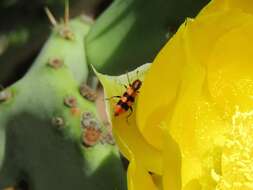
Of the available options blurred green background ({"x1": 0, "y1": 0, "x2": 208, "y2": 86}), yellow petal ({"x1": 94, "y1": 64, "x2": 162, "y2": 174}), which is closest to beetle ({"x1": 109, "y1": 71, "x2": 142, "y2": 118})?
yellow petal ({"x1": 94, "y1": 64, "x2": 162, "y2": 174})

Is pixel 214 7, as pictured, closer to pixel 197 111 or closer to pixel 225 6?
pixel 225 6

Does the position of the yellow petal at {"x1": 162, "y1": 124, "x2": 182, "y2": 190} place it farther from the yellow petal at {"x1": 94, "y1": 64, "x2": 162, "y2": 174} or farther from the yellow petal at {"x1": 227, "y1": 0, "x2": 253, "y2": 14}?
the yellow petal at {"x1": 227, "y1": 0, "x2": 253, "y2": 14}

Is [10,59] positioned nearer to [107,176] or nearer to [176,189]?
[107,176]

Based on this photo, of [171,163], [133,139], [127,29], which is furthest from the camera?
[127,29]

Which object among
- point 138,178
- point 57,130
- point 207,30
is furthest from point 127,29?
point 138,178

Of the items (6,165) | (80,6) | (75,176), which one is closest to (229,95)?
(75,176)

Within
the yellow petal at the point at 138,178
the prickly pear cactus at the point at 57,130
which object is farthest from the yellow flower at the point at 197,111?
the prickly pear cactus at the point at 57,130
